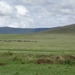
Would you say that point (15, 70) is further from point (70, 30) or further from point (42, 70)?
point (70, 30)

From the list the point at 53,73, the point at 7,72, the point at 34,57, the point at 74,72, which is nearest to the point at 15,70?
the point at 7,72

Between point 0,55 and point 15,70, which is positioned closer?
point 15,70

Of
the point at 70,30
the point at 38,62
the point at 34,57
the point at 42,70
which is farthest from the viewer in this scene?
the point at 70,30

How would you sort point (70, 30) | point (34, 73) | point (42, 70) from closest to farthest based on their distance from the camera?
point (34, 73)
point (42, 70)
point (70, 30)

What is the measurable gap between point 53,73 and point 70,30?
164298 mm

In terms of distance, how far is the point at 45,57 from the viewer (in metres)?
31.8

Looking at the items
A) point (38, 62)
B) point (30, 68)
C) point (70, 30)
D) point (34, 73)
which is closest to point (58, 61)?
A: point (38, 62)

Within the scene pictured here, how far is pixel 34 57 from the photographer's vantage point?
31.7 metres

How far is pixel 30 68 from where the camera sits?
25.7 metres

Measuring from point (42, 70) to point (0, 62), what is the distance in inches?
276

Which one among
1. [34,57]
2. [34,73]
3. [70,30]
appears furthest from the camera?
[70,30]

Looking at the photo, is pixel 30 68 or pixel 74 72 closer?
pixel 74 72

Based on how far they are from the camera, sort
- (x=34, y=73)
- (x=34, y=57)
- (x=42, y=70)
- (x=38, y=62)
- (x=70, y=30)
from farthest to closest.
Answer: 1. (x=70, y=30)
2. (x=34, y=57)
3. (x=38, y=62)
4. (x=42, y=70)
5. (x=34, y=73)

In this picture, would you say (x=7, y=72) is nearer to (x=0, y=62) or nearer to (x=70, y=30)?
(x=0, y=62)
